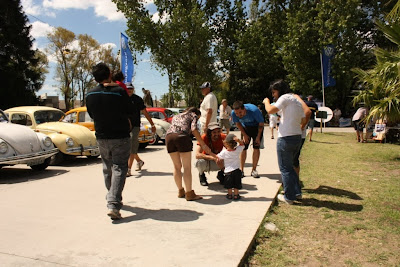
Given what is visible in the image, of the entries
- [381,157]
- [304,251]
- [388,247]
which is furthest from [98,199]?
[381,157]

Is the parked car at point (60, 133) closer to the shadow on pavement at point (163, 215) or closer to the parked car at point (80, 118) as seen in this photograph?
the parked car at point (80, 118)

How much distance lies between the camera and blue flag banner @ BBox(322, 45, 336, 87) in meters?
23.3

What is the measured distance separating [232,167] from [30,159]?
4496 millimetres

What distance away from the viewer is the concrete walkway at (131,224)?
3.15 m

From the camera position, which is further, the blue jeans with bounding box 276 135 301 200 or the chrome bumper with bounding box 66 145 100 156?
the chrome bumper with bounding box 66 145 100 156

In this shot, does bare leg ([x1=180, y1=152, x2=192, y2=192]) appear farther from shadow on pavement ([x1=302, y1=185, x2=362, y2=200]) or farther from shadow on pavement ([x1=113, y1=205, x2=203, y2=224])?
shadow on pavement ([x1=302, y1=185, x2=362, y2=200])

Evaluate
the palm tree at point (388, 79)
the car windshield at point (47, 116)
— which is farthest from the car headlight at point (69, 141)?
the palm tree at point (388, 79)

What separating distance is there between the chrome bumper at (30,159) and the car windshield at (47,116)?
8.31ft

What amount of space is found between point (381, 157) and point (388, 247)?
6.59 m

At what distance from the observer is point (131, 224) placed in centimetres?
404

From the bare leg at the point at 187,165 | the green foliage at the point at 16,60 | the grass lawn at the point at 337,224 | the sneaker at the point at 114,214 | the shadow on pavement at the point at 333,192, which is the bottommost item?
the grass lawn at the point at 337,224

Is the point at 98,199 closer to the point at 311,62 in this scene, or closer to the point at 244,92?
the point at 311,62

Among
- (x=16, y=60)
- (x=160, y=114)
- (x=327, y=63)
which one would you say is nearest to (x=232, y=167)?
(x=160, y=114)

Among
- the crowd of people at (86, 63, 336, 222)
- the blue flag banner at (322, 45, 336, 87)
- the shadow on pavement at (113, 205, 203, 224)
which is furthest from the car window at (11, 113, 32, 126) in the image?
the blue flag banner at (322, 45, 336, 87)
